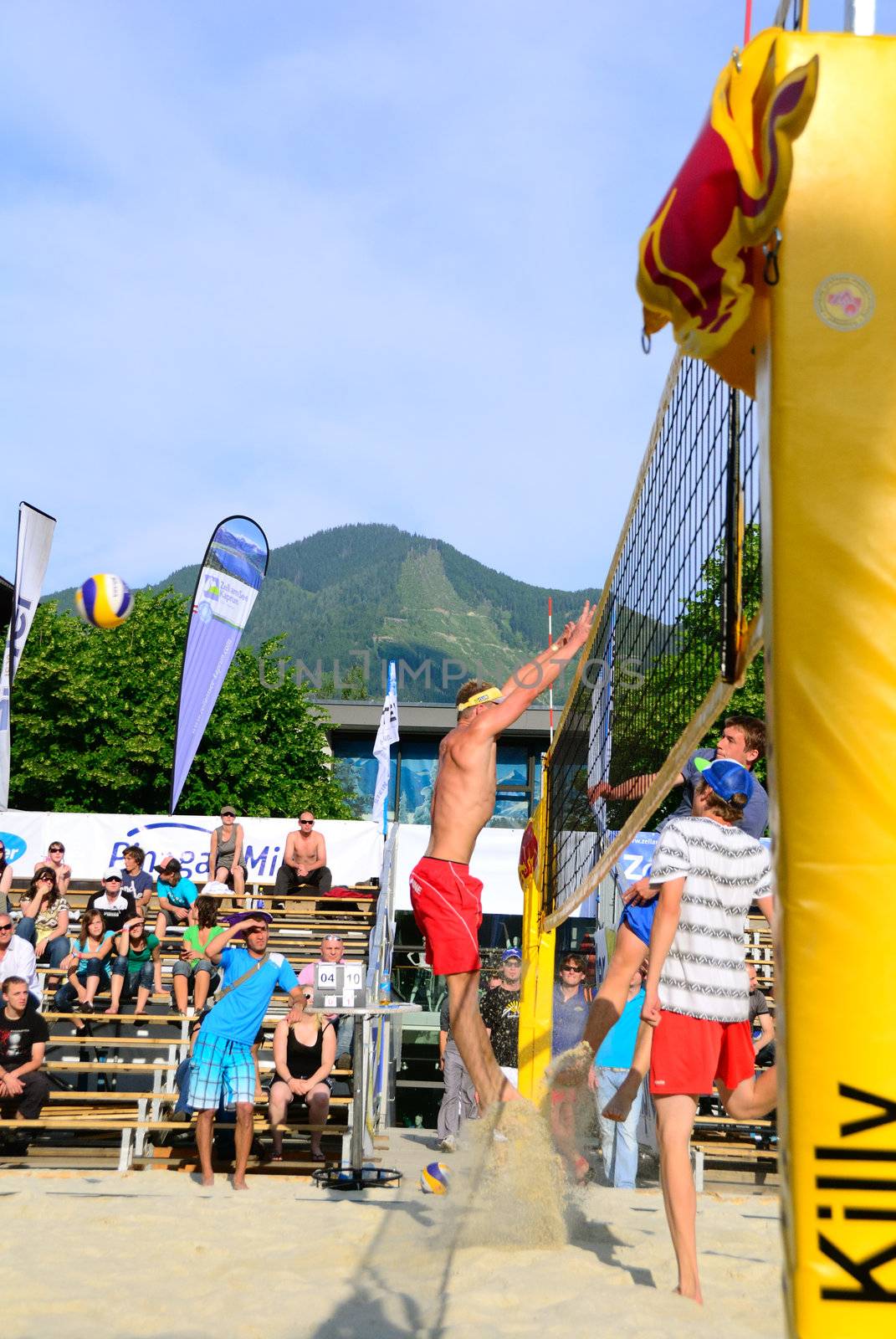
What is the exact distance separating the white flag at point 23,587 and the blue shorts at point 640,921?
9.32m

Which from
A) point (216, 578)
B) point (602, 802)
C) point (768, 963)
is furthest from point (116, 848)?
point (602, 802)

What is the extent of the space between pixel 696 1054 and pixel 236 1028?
4.08 meters

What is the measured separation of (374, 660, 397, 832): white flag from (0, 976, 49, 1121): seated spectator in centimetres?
716

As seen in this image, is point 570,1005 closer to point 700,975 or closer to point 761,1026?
point 761,1026

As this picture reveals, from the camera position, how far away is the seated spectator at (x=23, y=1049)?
8.21 m

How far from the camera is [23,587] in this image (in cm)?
1326

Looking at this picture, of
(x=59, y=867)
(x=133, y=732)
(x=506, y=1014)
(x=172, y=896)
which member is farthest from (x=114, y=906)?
(x=133, y=732)

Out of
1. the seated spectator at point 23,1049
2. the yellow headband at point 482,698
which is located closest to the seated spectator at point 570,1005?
the yellow headband at point 482,698

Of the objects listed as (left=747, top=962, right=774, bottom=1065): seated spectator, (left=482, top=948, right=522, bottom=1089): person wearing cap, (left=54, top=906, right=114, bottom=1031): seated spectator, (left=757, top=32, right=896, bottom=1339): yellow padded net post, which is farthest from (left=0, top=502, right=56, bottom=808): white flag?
(left=757, top=32, right=896, bottom=1339): yellow padded net post

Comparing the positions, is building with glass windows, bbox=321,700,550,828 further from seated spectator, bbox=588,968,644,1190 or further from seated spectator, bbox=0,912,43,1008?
seated spectator, bbox=588,968,644,1190

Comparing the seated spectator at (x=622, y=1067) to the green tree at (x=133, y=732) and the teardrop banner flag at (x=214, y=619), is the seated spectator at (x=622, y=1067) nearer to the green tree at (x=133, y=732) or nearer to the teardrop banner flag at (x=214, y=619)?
the teardrop banner flag at (x=214, y=619)

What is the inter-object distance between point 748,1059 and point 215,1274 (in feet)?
6.08

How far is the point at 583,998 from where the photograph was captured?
25.5ft

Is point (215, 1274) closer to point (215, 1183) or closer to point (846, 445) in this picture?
point (215, 1183)
